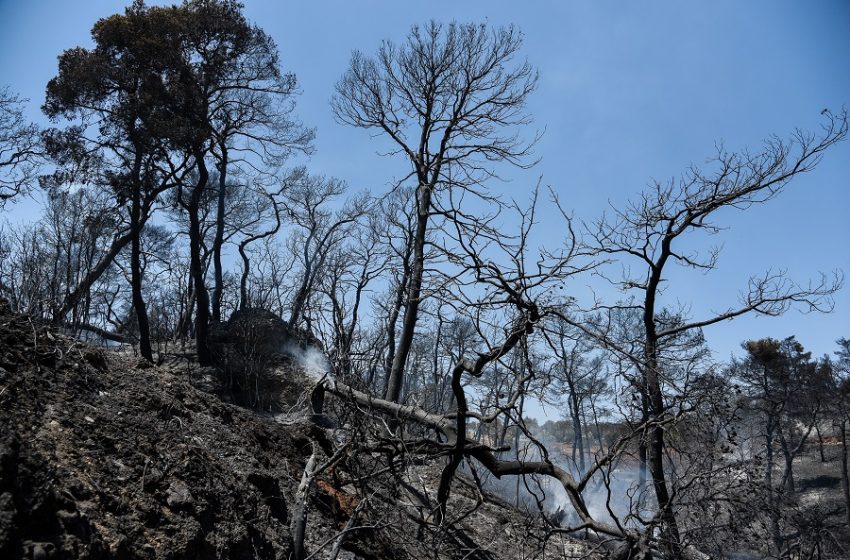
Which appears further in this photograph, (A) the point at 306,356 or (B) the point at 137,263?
(A) the point at 306,356

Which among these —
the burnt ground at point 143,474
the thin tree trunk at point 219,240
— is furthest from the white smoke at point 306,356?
the burnt ground at point 143,474

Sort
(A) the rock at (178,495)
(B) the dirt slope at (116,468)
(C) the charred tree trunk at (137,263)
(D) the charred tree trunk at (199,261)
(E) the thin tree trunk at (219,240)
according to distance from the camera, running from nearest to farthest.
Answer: (B) the dirt slope at (116,468) < (A) the rock at (178,495) < (C) the charred tree trunk at (137,263) < (D) the charred tree trunk at (199,261) < (E) the thin tree trunk at (219,240)

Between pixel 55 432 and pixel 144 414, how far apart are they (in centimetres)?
95

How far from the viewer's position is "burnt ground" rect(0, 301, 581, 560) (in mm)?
3137

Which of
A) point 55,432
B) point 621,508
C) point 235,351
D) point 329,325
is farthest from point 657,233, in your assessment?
point 621,508

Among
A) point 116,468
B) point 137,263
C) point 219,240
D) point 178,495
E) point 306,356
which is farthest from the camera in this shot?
point 219,240

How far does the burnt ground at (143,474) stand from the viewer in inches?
123

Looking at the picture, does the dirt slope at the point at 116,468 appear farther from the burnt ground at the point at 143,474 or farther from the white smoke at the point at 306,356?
the white smoke at the point at 306,356

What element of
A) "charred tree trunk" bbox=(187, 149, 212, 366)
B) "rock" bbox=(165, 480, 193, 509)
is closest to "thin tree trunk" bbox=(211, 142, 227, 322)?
"charred tree trunk" bbox=(187, 149, 212, 366)

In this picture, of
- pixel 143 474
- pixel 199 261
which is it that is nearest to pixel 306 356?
pixel 199 261

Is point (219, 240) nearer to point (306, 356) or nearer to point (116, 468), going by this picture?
point (306, 356)

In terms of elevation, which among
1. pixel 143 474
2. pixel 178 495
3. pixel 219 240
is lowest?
pixel 178 495

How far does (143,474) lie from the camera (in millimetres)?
3998

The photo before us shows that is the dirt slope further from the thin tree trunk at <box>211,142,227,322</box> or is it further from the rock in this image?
the thin tree trunk at <box>211,142,227,322</box>
